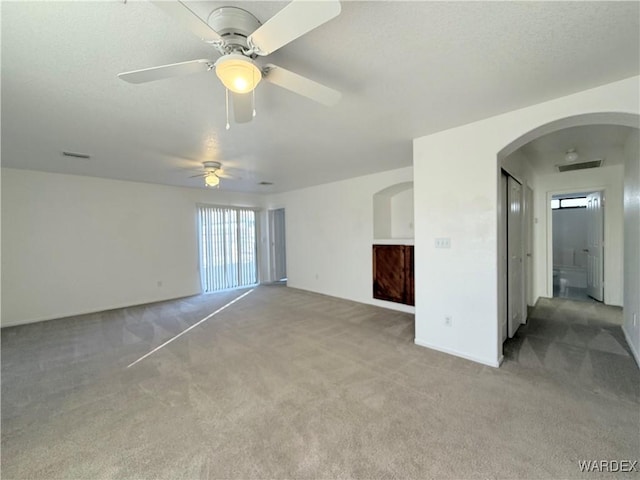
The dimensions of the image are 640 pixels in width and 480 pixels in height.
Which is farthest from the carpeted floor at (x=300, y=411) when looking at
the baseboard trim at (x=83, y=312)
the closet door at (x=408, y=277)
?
the closet door at (x=408, y=277)

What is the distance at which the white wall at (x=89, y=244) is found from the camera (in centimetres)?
416

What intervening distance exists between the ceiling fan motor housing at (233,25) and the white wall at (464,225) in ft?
7.44

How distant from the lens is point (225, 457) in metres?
1.60

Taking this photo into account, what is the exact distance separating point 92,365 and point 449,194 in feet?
13.6

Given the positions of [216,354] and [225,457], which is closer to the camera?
[225,457]

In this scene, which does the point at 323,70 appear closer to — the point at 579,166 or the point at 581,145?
the point at 581,145

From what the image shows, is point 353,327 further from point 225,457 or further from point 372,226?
point 225,457

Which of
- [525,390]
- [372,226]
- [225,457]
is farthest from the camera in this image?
[372,226]

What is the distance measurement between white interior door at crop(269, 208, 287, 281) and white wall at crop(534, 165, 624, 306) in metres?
5.80

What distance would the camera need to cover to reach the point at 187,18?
109cm

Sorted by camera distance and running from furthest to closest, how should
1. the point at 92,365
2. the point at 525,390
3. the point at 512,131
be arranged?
the point at 92,365
the point at 512,131
the point at 525,390

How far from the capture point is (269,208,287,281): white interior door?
757 cm

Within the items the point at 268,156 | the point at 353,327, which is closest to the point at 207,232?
the point at 268,156

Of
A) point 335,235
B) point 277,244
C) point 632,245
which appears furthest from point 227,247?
point 632,245
